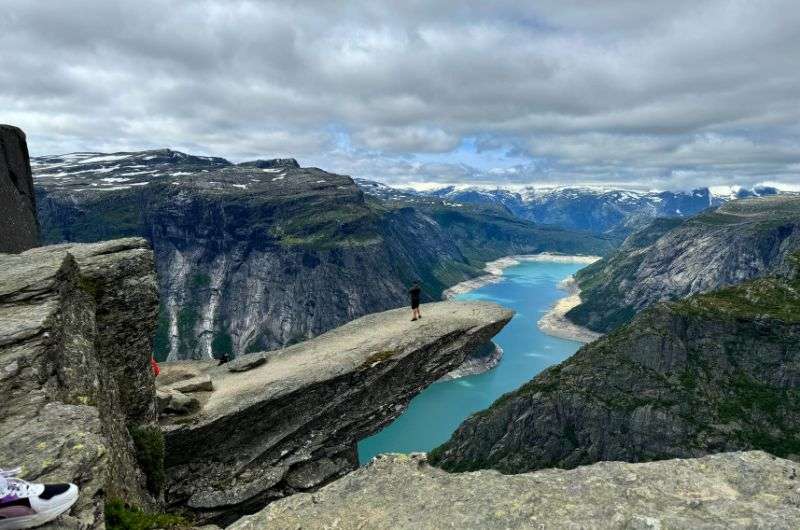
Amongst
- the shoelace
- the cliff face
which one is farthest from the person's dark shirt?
the cliff face

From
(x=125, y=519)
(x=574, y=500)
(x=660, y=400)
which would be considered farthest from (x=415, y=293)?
(x=660, y=400)

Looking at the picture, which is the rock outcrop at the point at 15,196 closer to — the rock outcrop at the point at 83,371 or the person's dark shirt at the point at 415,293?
the rock outcrop at the point at 83,371

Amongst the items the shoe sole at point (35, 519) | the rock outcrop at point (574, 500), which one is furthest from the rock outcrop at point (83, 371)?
the rock outcrop at point (574, 500)

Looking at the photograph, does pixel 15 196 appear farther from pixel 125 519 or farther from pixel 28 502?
pixel 28 502

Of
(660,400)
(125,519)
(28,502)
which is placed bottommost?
(660,400)

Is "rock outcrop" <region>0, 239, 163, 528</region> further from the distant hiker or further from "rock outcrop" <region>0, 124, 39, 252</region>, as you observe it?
"rock outcrop" <region>0, 124, 39, 252</region>

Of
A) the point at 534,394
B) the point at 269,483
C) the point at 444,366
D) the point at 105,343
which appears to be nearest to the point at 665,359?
the point at 534,394
